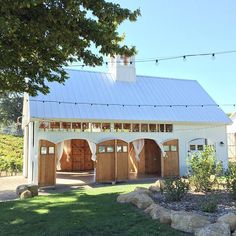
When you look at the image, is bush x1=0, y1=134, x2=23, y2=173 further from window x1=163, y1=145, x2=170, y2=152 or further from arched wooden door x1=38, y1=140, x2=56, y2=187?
window x1=163, y1=145, x2=170, y2=152

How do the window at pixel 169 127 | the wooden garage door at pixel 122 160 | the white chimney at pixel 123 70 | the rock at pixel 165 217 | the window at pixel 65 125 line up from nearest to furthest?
the rock at pixel 165 217, the window at pixel 65 125, the wooden garage door at pixel 122 160, the window at pixel 169 127, the white chimney at pixel 123 70

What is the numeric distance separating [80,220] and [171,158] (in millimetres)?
12272

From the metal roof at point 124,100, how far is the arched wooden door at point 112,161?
1467mm

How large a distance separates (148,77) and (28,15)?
1589 centimetres

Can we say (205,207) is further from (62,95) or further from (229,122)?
(229,122)

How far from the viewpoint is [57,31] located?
21.9 ft

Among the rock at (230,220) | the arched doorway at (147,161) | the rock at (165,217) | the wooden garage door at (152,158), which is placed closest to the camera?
the rock at (230,220)

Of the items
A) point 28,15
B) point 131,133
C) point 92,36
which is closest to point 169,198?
point 92,36

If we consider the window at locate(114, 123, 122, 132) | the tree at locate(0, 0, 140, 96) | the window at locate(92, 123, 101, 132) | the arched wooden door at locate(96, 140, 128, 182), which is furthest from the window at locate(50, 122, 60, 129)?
the tree at locate(0, 0, 140, 96)

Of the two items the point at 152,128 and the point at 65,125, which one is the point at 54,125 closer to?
the point at 65,125

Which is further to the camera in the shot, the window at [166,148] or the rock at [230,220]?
the window at [166,148]

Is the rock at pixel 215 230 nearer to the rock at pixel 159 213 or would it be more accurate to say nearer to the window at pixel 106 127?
the rock at pixel 159 213

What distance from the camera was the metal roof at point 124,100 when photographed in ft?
54.5

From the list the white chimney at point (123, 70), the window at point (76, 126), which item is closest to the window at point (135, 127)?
the window at point (76, 126)
